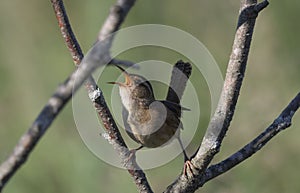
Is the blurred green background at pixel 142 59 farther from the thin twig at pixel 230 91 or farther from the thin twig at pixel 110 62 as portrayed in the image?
the thin twig at pixel 230 91

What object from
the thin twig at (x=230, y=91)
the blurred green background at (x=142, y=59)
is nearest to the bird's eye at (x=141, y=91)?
the thin twig at (x=230, y=91)

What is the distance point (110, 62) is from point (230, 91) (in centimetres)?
52

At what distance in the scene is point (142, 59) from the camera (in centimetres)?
434

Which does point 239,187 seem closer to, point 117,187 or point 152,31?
point 117,187

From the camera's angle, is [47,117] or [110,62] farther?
[110,62]

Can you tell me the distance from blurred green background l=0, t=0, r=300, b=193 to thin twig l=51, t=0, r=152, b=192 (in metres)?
1.58

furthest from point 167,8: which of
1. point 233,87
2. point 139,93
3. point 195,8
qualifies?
point 233,87

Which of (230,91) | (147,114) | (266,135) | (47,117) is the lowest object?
(147,114)

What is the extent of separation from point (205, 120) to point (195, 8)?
1.09 meters

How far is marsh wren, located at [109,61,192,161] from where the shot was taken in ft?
7.61

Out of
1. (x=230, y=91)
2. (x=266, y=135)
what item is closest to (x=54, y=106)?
(x=230, y=91)

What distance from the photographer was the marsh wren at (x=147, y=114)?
7.61 feet

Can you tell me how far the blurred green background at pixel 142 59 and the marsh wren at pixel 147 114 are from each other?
116 cm

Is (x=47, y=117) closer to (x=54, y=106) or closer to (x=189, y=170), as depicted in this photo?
(x=54, y=106)
